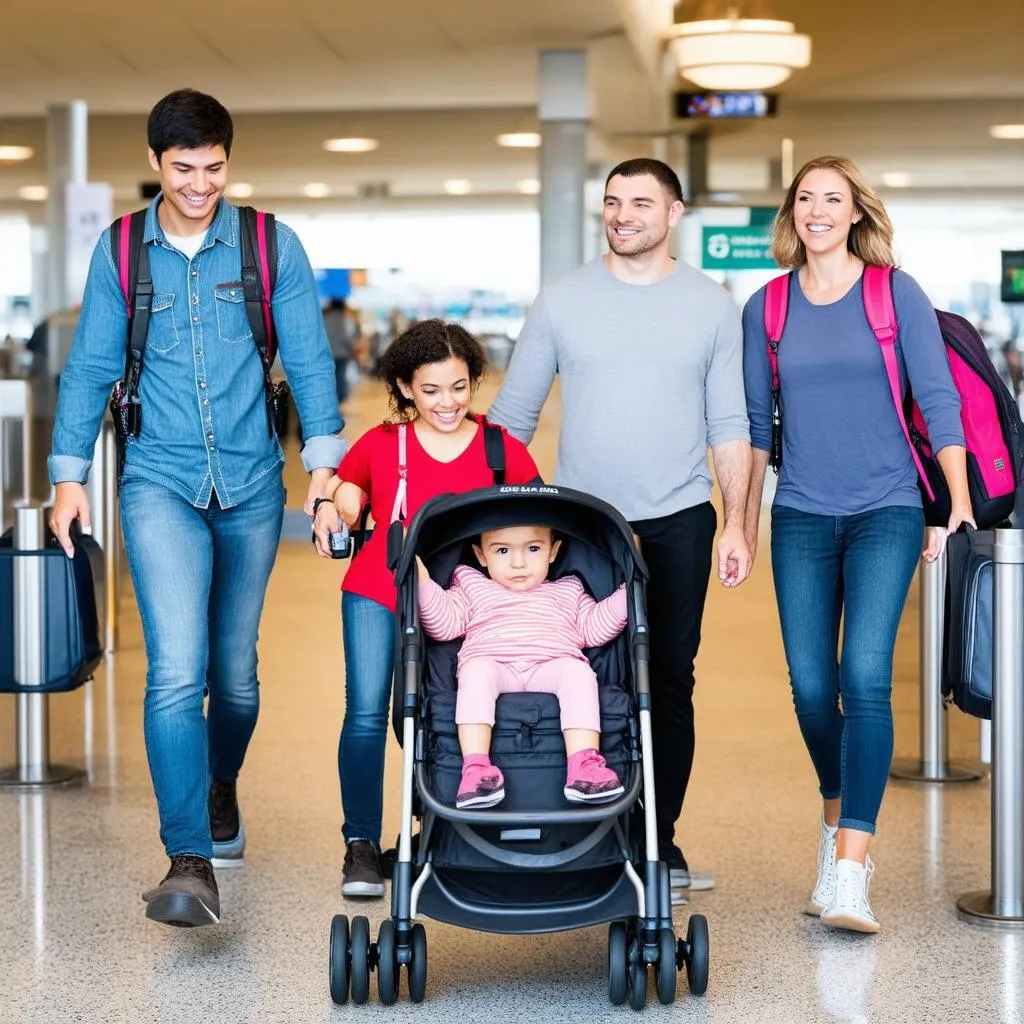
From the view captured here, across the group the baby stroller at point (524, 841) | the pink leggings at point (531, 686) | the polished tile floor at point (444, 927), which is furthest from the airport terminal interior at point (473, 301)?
the pink leggings at point (531, 686)

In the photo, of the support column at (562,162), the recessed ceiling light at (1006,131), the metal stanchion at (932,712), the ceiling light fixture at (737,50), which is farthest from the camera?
the recessed ceiling light at (1006,131)

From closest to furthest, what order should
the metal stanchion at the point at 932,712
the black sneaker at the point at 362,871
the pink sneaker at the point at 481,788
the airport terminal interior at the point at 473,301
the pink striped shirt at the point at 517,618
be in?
the pink sneaker at the point at 481,788
the pink striped shirt at the point at 517,618
the airport terminal interior at the point at 473,301
the black sneaker at the point at 362,871
the metal stanchion at the point at 932,712

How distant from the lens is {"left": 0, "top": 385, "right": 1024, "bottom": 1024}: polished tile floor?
3.40m

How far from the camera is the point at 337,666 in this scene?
7.00 metres

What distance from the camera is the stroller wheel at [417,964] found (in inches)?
131

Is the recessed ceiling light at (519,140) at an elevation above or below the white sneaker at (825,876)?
above

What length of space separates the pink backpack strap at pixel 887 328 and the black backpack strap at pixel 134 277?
1.55 m

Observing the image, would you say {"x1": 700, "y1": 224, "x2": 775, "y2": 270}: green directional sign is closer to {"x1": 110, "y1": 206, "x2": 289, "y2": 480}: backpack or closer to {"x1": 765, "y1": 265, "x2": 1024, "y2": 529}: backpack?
{"x1": 765, "y1": 265, "x2": 1024, "y2": 529}: backpack

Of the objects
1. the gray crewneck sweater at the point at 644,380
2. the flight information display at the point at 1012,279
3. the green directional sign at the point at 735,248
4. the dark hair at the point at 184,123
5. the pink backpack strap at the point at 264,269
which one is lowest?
the gray crewneck sweater at the point at 644,380

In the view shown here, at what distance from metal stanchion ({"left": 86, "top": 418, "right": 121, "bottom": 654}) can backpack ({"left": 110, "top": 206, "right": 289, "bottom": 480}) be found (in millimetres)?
3461

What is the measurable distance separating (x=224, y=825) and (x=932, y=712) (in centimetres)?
223

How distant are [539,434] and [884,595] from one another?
14459 millimetres

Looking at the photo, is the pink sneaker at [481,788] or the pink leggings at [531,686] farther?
the pink leggings at [531,686]

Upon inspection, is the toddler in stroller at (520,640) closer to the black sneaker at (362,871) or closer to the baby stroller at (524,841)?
the baby stroller at (524,841)
